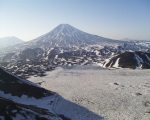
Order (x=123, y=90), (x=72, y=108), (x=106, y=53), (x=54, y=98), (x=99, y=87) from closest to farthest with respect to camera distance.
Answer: (x=72, y=108) < (x=54, y=98) < (x=123, y=90) < (x=99, y=87) < (x=106, y=53)

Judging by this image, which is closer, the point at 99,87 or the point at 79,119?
the point at 79,119

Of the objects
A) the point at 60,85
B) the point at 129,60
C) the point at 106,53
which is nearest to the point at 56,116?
the point at 60,85

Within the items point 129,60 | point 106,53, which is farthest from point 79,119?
point 106,53

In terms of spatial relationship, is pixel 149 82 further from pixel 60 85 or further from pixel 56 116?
pixel 56 116

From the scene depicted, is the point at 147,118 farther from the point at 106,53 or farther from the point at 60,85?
the point at 106,53

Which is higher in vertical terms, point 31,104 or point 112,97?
point 112,97

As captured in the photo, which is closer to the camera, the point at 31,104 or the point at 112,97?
the point at 31,104

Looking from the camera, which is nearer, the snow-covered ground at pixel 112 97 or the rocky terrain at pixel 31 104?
the rocky terrain at pixel 31 104

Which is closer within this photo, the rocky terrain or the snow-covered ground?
the rocky terrain

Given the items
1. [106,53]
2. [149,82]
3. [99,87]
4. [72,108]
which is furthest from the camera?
[106,53]
